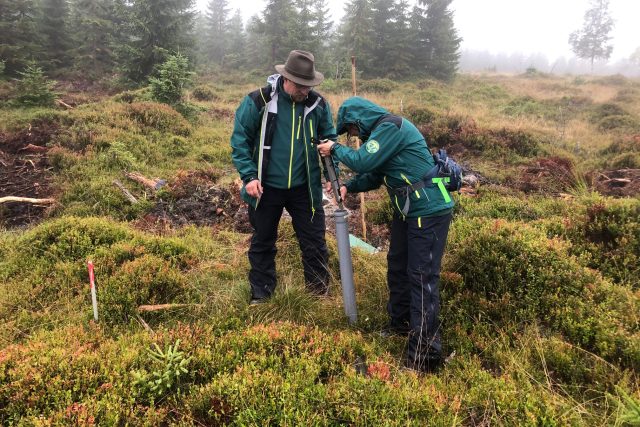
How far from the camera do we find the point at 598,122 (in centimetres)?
1578

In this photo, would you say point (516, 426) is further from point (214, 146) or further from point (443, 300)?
point (214, 146)

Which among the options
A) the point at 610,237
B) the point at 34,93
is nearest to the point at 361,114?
the point at 610,237

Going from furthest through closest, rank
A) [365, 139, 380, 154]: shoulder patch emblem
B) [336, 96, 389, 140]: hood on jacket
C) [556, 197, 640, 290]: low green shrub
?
[556, 197, 640, 290]: low green shrub
[336, 96, 389, 140]: hood on jacket
[365, 139, 380, 154]: shoulder patch emblem

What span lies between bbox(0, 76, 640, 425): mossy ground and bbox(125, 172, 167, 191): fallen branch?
0.82 feet

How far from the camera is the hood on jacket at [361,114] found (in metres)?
3.48

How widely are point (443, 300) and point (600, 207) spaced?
3.02 metres

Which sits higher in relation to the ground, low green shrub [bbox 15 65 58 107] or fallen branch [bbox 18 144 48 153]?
low green shrub [bbox 15 65 58 107]

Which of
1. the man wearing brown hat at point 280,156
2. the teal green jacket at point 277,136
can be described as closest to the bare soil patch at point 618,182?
the man wearing brown hat at point 280,156

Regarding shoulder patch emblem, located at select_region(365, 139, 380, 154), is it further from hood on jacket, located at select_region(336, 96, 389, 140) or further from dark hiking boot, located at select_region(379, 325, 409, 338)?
dark hiking boot, located at select_region(379, 325, 409, 338)

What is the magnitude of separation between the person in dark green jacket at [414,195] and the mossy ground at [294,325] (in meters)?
0.35

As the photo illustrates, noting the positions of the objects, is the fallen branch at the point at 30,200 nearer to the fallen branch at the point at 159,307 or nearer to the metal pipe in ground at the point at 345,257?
the fallen branch at the point at 159,307

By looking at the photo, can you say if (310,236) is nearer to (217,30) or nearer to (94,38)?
(94,38)

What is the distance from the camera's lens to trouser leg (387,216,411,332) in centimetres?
385

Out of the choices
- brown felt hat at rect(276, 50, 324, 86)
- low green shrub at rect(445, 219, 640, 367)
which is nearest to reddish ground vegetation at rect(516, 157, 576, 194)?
low green shrub at rect(445, 219, 640, 367)
